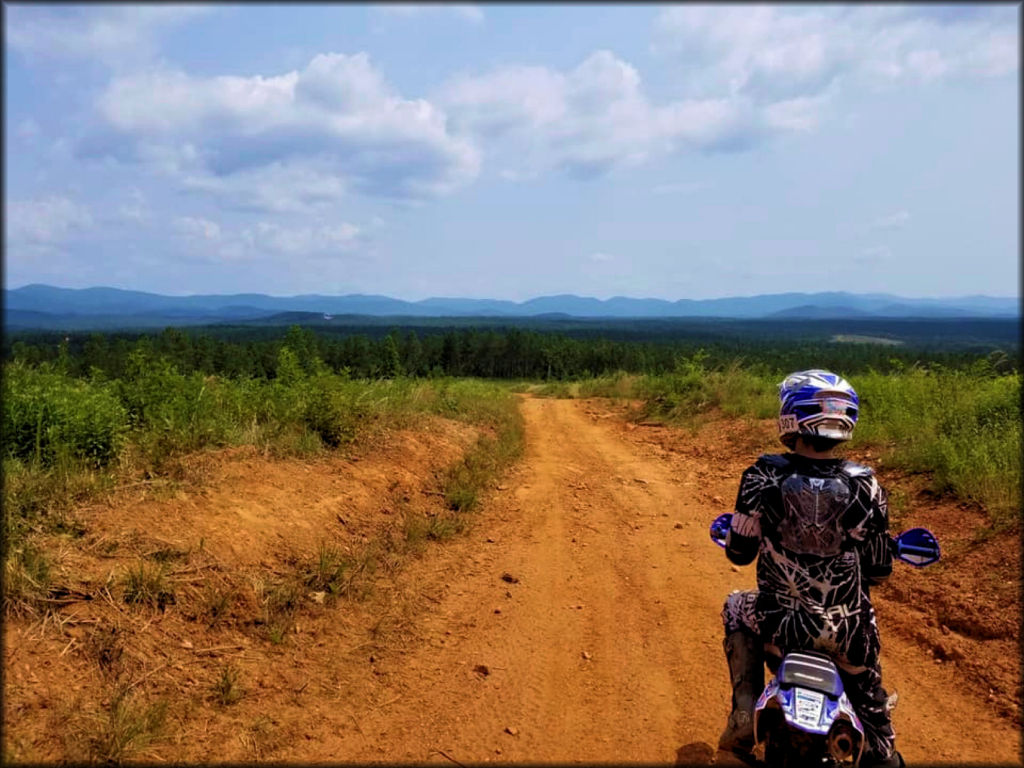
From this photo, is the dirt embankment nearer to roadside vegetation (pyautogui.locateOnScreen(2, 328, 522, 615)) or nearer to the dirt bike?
roadside vegetation (pyautogui.locateOnScreen(2, 328, 522, 615))

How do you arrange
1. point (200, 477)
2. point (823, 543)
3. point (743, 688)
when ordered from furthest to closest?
point (200, 477) < point (743, 688) < point (823, 543)

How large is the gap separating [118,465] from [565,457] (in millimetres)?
6669

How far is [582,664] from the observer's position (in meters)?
4.09

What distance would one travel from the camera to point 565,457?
10.4m

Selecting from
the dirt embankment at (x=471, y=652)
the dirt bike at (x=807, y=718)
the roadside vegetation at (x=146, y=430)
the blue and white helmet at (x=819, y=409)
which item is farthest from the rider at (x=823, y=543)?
the roadside vegetation at (x=146, y=430)

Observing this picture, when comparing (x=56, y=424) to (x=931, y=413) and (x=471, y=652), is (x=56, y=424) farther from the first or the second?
(x=931, y=413)

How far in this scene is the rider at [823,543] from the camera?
2.38 meters

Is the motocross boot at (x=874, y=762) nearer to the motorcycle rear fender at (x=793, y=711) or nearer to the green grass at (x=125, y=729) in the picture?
the motorcycle rear fender at (x=793, y=711)

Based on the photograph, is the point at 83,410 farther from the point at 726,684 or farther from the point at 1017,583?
the point at 1017,583

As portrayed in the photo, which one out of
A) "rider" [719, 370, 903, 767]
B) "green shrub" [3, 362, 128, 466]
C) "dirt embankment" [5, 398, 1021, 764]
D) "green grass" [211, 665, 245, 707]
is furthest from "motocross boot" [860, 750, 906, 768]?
"green shrub" [3, 362, 128, 466]

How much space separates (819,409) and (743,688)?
4.09 feet

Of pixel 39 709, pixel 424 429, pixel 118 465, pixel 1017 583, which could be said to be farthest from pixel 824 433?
pixel 424 429

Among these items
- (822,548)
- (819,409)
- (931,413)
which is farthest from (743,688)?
(931,413)

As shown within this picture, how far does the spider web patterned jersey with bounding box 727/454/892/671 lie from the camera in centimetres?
237
